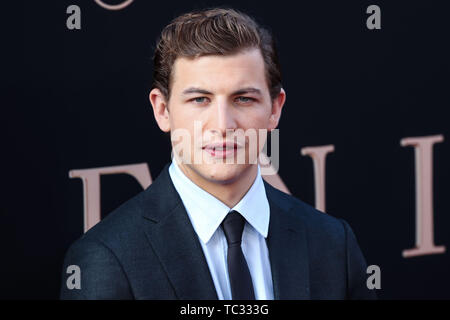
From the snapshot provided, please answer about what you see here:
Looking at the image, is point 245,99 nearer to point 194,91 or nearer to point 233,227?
point 194,91

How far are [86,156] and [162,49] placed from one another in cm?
102

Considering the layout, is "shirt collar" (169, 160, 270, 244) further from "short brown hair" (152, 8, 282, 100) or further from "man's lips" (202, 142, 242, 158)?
"short brown hair" (152, 8, 282, 100)

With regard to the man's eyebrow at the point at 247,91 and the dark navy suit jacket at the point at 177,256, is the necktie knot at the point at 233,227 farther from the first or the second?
the man's eyebrow at the point at 247,91

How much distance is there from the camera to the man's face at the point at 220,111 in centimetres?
212

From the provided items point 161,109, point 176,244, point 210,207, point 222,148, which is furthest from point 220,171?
point 161,109

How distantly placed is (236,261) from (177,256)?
201mm

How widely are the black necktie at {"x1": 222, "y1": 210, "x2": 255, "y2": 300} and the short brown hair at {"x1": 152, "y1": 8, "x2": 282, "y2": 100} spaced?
1.57 feet

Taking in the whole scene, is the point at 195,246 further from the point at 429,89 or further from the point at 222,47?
the point at 429,89

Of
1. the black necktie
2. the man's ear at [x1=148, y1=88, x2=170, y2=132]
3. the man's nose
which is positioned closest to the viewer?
the man's nose

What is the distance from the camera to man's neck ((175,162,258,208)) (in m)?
2.27

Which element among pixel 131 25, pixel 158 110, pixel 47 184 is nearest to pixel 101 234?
pixel 158 110

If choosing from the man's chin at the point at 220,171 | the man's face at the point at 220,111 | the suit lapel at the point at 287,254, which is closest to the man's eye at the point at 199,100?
the man's face at the point at 220,111

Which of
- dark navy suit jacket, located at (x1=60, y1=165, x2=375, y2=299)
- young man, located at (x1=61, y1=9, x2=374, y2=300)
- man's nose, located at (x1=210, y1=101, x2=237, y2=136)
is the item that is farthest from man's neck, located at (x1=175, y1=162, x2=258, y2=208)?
man's nose, located at (x1=210, y1=101, x2=237, y2=136)

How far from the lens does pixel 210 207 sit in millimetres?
2277
